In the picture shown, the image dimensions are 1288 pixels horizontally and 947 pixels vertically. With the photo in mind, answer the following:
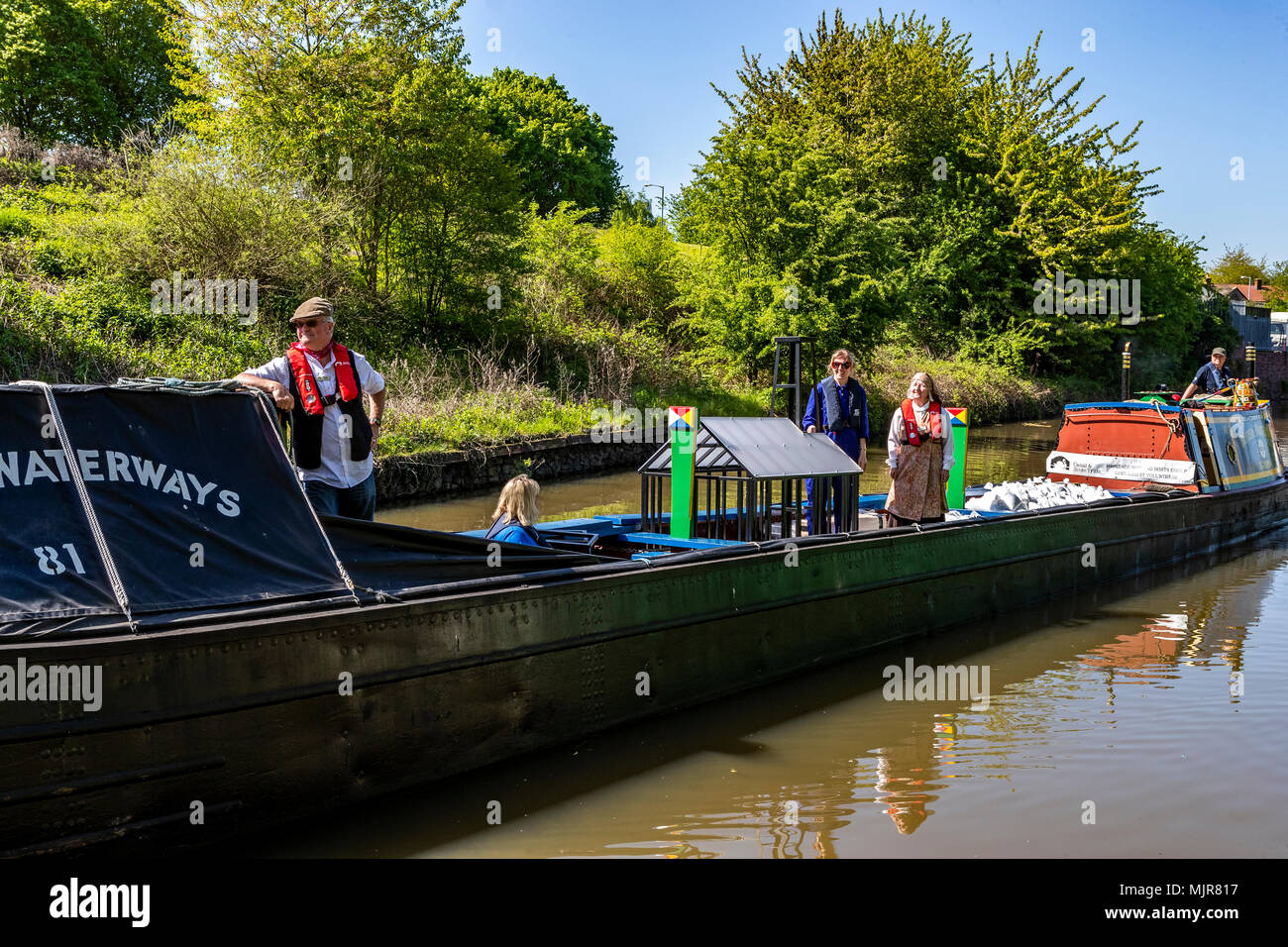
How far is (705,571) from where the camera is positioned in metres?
6.77

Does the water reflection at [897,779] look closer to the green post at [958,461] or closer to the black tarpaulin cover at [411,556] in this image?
the black tarpaulin cover at [411,556]

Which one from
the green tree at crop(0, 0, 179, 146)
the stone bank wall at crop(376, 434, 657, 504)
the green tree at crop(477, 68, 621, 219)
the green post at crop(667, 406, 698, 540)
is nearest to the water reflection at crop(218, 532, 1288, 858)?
the green post at crop(667, 406, 698, 540)

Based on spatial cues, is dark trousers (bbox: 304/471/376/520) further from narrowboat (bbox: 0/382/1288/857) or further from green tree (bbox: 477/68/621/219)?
green tree (bbox: 477/68/621/219)

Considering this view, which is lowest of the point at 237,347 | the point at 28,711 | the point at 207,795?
the point at 207,795

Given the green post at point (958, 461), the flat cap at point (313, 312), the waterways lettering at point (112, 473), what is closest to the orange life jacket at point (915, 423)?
the green post at point (958, 461)

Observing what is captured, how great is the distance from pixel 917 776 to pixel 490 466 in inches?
508

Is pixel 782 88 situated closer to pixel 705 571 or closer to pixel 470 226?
pixel 470 226

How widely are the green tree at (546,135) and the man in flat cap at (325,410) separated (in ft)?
155

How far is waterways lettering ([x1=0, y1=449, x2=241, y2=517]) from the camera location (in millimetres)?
4449

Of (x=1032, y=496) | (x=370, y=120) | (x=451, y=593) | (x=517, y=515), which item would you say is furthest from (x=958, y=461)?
(x=370, y=120)

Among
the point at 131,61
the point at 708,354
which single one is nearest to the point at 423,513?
the point at 708,354

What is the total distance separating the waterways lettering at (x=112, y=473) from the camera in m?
4.45

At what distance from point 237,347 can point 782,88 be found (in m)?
26.3

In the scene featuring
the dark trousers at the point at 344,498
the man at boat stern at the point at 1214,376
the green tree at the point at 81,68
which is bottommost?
the dark trousers at the point at 344,498
